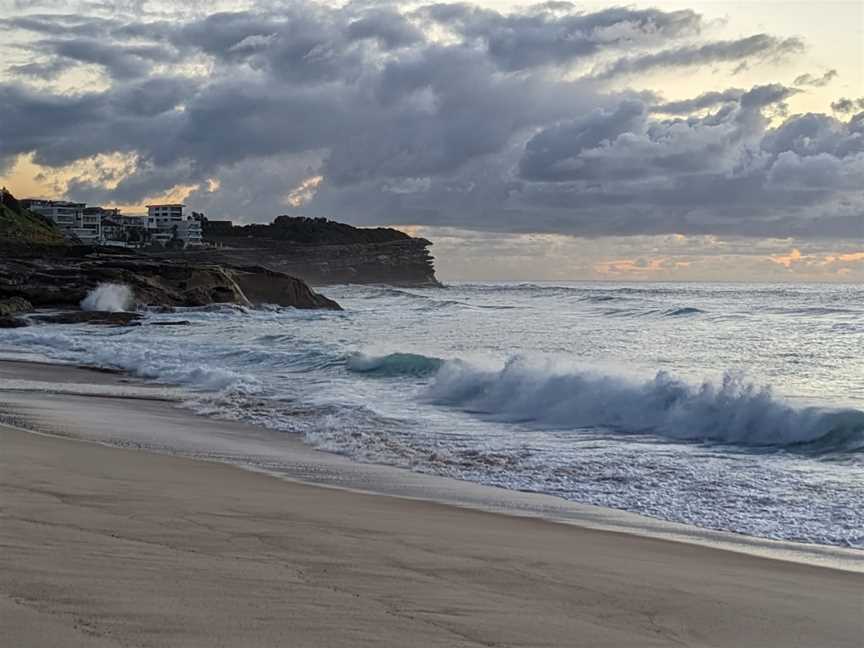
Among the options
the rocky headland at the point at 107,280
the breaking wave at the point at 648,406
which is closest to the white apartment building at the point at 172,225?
the rocky headland at the point at 107,280

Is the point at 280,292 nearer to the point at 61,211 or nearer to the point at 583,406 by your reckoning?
the point at 583,406

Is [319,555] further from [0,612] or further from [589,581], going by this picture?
[0,612]

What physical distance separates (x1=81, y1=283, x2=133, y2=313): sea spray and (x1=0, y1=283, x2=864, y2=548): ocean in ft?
31.9

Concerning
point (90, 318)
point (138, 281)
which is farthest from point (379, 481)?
point (138, 281)

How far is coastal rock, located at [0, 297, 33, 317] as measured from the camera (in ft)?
106

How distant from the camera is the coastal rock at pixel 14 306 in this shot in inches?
1272

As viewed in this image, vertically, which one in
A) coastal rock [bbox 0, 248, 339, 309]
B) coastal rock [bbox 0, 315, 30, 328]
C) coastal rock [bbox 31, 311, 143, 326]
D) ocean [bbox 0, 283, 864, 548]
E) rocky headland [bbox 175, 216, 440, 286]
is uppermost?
rocky headland [bbox 175, 216, 440, 286]

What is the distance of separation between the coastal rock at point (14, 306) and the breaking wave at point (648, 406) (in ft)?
74.5

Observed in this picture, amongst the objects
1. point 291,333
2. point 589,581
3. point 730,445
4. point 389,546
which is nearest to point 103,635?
point 389,546

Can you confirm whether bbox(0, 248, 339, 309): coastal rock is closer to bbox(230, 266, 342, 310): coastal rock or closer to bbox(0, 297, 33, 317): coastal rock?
bbox(230, 266, 342, 310): coastal rock

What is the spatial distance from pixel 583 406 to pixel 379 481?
19.5ft

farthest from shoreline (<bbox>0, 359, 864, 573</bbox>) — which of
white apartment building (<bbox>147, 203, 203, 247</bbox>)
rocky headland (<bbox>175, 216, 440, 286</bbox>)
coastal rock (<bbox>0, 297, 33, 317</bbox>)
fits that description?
white apartment building (<bbox>147, 203, 203, 247</bbox>)

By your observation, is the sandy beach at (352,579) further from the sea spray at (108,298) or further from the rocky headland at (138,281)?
the rocky headland at (138,281)

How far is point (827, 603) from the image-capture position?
15.2 feet
